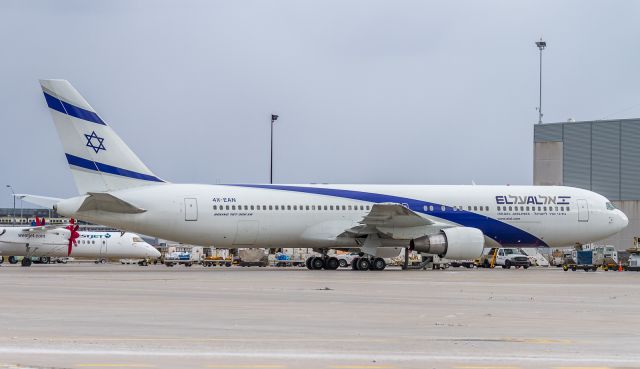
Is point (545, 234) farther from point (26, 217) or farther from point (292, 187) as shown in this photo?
point (26, 217)

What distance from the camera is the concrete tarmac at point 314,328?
11844 millimetres

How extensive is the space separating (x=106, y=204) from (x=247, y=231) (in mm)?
6491

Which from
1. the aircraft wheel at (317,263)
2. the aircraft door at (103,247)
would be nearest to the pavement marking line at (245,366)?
the aircraft wheel at (317,263)

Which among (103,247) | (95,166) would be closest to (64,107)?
(95,166)

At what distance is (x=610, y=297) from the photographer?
25.2 metres

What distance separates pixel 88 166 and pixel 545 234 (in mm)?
21334

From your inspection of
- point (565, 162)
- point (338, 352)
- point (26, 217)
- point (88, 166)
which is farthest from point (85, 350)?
point (26, 217)

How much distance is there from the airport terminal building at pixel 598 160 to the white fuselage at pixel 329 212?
23867 millimetres

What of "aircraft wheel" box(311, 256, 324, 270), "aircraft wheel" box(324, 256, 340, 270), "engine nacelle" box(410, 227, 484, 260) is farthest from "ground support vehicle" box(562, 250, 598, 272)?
"aircraft wheel" box(311, 256, 324, 270)

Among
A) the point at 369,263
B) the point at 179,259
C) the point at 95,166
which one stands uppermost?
the point at 95,166

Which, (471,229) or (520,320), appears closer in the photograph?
(520,320)

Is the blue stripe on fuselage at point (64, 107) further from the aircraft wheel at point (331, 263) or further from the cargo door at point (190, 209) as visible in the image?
the aircraft wheel at point (331, 263)

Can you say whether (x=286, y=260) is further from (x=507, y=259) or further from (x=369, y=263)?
(x=369, y=263)

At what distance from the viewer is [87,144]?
4181cm
